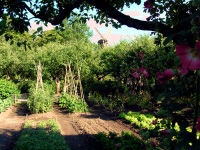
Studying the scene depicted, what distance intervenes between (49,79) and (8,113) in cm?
917

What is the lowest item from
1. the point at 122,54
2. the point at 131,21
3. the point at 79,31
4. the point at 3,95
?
the point at 3,95

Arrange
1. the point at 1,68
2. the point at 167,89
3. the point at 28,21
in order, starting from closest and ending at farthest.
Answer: the point at 167,89, the point at 28,21, the point at 1,68

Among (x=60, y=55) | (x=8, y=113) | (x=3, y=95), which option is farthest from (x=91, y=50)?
(x=8, y=113)

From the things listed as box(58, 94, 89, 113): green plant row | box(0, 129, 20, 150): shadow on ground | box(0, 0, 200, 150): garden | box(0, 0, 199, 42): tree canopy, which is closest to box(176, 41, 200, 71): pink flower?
box(0, 0, 200, 150): garden

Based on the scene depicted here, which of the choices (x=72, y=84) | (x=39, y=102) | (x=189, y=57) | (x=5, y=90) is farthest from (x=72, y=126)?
(x=189, y=57)

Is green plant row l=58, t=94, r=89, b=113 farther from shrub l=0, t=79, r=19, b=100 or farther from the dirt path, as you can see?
shrub l=0, t=79, r=19, b=100

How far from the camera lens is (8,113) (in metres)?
14.3

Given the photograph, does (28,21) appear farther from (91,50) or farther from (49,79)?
(49,79)

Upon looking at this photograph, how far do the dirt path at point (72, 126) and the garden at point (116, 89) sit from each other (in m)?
0.04

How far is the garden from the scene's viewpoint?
5.06 ft

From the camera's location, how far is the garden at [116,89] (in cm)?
154

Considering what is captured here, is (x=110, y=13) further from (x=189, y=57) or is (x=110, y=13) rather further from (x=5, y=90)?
(x=5, y=90)

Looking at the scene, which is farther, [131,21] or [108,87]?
[108,87]

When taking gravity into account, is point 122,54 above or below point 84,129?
above
